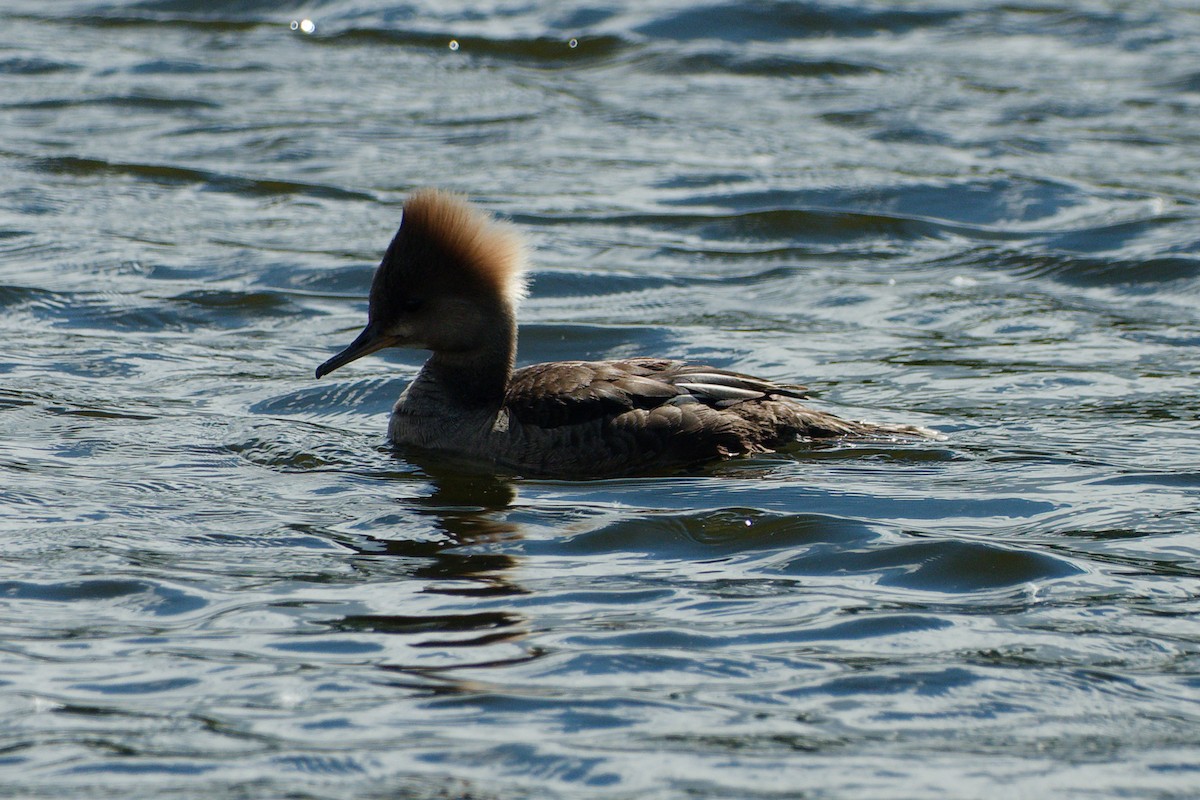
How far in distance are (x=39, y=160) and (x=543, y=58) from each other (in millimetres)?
5380

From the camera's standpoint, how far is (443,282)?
320 inches

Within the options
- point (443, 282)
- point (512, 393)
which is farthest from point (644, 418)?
point (443, 282)

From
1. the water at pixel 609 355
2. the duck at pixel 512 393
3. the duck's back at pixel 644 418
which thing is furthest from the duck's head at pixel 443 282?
the water at pixel 609 355

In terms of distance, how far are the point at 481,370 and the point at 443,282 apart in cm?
43

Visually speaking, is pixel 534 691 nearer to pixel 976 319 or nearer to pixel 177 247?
pixel 976 319

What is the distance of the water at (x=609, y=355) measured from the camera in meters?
5.06

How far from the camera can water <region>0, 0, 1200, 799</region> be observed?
5.06 metres

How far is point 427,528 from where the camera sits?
701cm

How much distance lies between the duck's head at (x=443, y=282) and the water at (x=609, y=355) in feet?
1.98

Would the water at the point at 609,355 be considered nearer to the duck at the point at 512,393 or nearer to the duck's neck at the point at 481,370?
the duck at the point at 512,393

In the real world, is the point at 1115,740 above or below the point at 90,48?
below

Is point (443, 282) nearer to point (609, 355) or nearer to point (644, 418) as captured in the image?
point (644, 418)

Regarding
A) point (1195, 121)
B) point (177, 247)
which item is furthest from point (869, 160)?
point (177, 247)

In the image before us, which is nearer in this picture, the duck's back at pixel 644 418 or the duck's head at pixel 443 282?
the duck's back at pixel 644 418
